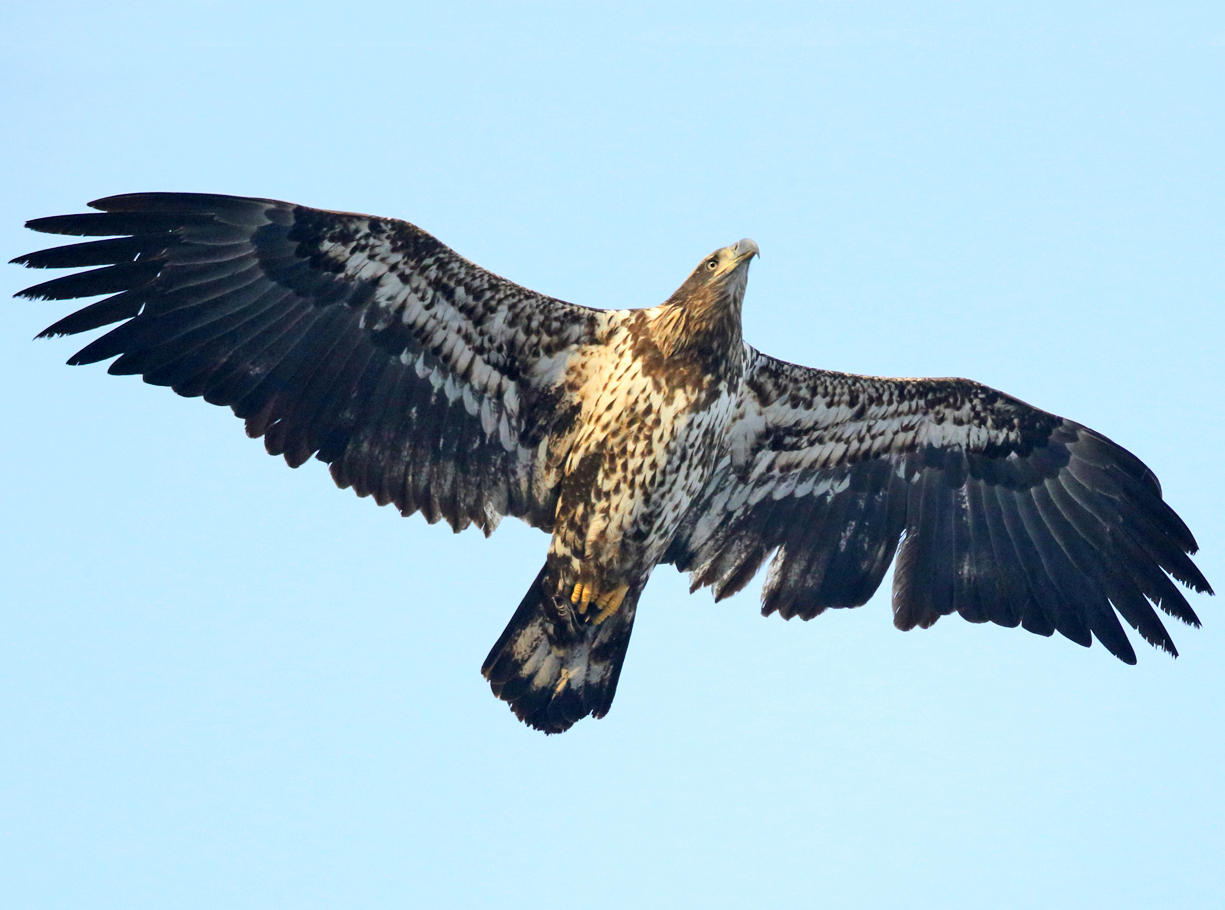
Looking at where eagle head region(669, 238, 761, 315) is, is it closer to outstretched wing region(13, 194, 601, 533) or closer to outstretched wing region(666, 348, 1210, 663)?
outstretched wing region(13, 194, 601, 533)

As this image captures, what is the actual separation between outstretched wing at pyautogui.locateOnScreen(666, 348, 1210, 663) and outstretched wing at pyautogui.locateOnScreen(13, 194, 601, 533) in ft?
5.55

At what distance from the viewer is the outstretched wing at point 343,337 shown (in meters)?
10.6

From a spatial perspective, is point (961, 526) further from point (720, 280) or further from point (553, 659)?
point (553, 659)

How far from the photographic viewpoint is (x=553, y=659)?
11164 mm

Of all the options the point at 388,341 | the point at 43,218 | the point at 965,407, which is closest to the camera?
the point at 43,218

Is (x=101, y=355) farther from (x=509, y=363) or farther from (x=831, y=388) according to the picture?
(x=831, y=388)

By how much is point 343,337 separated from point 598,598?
2.43 meters

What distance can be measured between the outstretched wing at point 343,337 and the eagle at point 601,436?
0.01 meters

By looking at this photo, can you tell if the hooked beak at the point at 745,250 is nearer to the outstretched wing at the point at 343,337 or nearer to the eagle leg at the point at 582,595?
the outstretched wing at the point at 343,337

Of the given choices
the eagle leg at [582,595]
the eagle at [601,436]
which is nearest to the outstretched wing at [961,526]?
the eagle at [601,436]

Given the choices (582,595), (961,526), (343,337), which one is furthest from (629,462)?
(961,526)

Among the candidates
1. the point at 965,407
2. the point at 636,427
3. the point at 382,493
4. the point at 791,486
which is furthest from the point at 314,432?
the point at 965,407

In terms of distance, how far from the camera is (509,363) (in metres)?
11.1

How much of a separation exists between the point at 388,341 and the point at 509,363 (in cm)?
82
